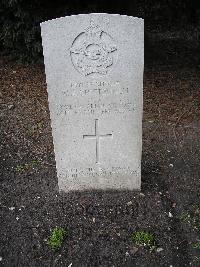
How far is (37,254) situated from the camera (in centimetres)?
386

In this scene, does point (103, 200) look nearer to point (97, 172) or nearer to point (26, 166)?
point (97, 172)

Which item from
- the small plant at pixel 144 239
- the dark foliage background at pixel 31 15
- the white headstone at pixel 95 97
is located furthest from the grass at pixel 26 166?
the dark foliage background at pixel 31 15

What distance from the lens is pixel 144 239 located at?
12.9ft

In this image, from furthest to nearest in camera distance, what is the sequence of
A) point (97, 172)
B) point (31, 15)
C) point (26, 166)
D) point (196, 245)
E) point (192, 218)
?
point (31, 15), point (26, 166), point (97, 172), point (192, 218), point (196, 245)

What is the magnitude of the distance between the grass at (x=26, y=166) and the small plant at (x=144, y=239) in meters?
1.68

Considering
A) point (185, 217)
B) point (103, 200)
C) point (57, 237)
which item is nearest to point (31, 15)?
point (103, 200)

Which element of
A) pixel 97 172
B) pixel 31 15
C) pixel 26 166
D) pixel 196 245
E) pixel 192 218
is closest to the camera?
pixel 196 245

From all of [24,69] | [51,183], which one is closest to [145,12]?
[24,69]

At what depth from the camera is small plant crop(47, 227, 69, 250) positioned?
3.91 m

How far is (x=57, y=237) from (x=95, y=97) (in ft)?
4.58

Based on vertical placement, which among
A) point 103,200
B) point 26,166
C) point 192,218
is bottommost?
point 192,218

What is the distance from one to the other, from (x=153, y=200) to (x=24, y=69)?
406 cm

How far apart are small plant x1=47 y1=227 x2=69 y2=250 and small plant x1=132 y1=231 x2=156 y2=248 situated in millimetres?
674

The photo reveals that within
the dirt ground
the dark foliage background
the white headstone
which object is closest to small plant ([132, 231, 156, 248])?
the dirt ground
